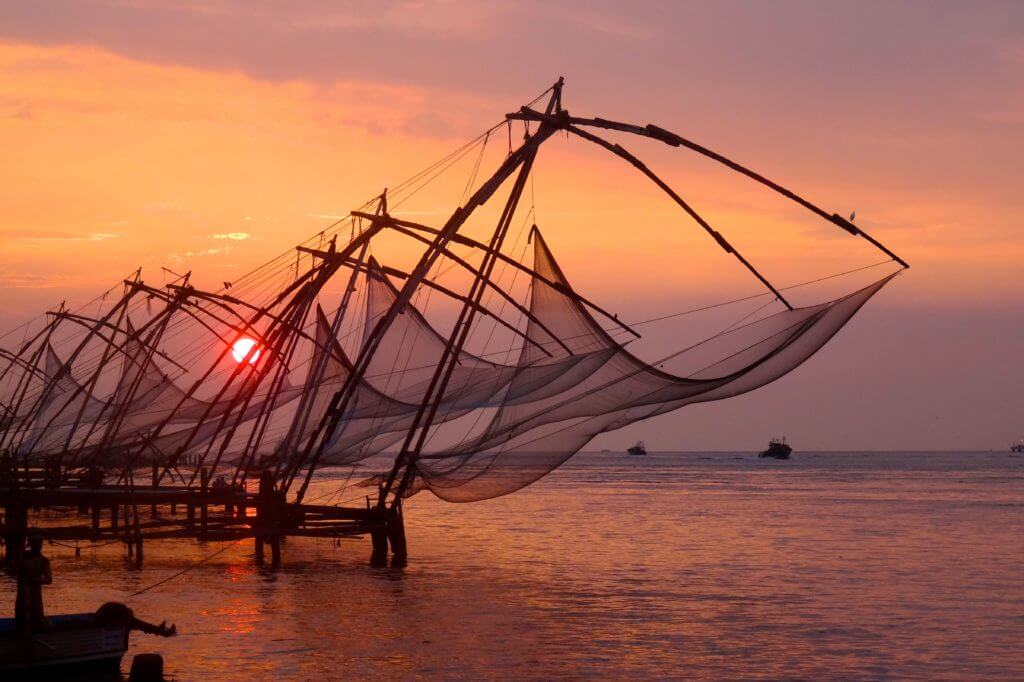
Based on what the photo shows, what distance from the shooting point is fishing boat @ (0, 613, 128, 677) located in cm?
1175

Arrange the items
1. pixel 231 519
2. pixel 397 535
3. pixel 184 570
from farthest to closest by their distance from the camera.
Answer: pixel 184 570
pixel 397 535
pixel 231 519

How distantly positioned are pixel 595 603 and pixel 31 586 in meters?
9.93

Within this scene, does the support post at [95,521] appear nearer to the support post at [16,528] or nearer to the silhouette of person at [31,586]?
the support post at [16,528]

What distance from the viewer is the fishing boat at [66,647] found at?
1175 cm

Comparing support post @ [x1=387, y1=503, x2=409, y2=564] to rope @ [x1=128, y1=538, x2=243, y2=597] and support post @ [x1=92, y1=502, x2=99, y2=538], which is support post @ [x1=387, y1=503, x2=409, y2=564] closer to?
rope @ [x1=128, y1=538, x2=243, y2=597]

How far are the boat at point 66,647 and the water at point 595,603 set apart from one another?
123 cm

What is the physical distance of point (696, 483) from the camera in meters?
78.2

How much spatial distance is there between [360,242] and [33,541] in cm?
951

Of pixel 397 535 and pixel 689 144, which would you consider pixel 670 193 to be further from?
pixel 397 535

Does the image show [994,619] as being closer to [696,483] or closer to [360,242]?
[360,242]

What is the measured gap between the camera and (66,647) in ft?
39.8

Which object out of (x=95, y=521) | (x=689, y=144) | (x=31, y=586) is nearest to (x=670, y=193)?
(x=689, y=144)

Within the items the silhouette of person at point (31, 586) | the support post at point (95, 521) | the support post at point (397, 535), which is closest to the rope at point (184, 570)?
the support post at point (95, 521)

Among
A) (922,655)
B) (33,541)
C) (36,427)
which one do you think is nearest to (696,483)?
(36,427)
